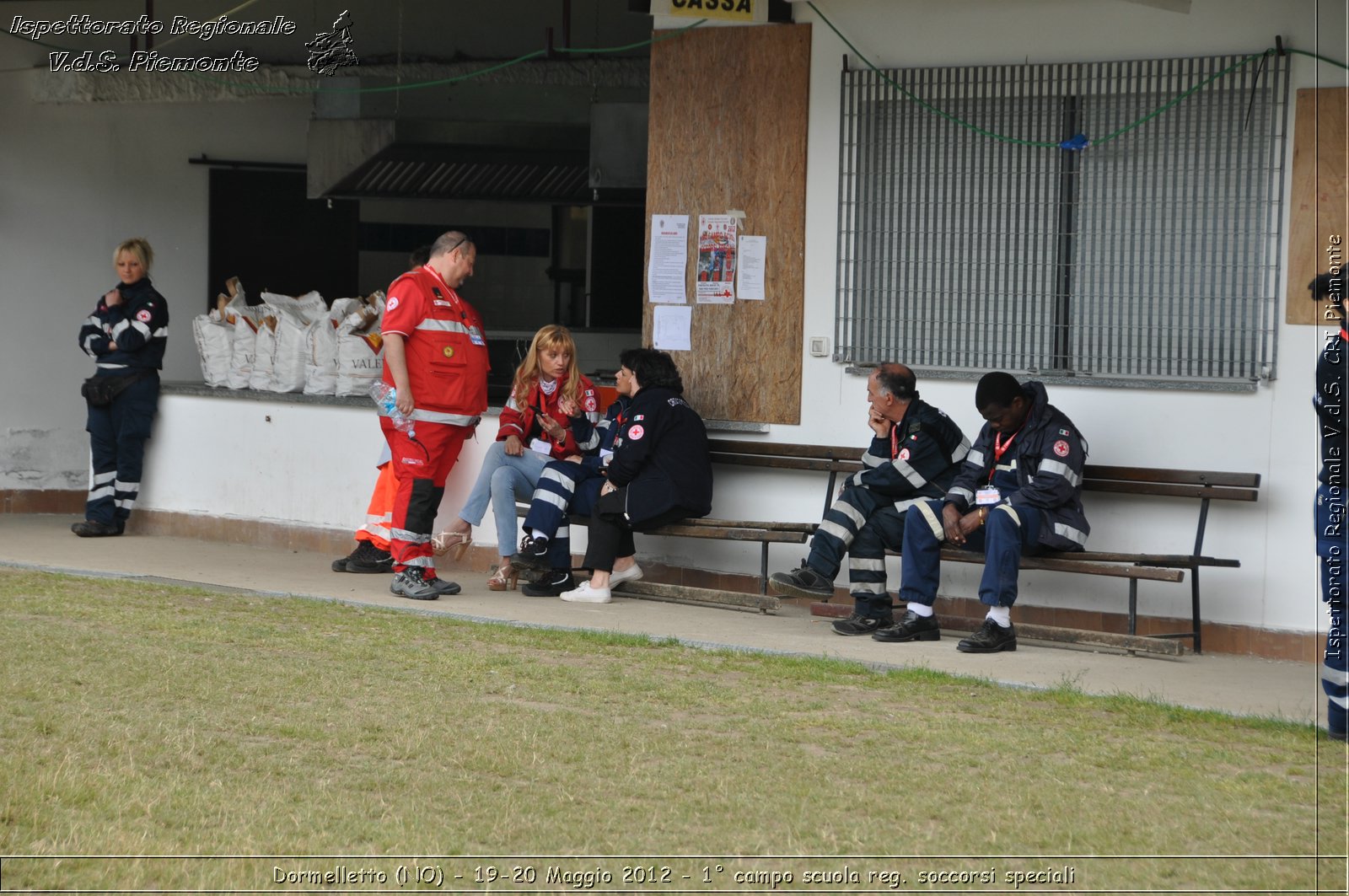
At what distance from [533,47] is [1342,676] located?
8.71 metres

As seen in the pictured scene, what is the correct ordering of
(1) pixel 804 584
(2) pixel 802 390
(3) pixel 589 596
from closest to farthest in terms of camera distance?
(1) pixel 804 584 < (3) pixel 589 596 < (2) pixel 802 390

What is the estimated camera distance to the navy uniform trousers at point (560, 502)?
27.7 feet

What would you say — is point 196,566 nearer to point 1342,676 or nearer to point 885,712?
point 885,712

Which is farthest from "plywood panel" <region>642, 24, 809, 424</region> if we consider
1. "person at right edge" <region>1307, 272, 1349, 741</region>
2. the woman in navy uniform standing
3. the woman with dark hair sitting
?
the woman in navy uniform standing

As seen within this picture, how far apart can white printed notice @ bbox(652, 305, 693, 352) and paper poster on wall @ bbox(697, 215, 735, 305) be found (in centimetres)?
15

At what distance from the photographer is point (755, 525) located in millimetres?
8086

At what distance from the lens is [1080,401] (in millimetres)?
7898

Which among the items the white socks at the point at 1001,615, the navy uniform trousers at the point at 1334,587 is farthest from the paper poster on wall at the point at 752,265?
the navy uniform trousers at the point at 1334,587

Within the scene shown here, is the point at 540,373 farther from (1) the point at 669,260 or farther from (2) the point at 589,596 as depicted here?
(2) the point at 589,596

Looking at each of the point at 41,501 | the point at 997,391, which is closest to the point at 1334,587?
the point at 997,391

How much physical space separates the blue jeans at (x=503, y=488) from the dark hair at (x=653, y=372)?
2.47 ft

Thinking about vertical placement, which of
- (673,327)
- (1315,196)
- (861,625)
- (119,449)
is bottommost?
(861,625)

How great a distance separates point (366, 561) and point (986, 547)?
366 cm

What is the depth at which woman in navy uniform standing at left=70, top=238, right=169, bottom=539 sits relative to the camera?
10289 mm
